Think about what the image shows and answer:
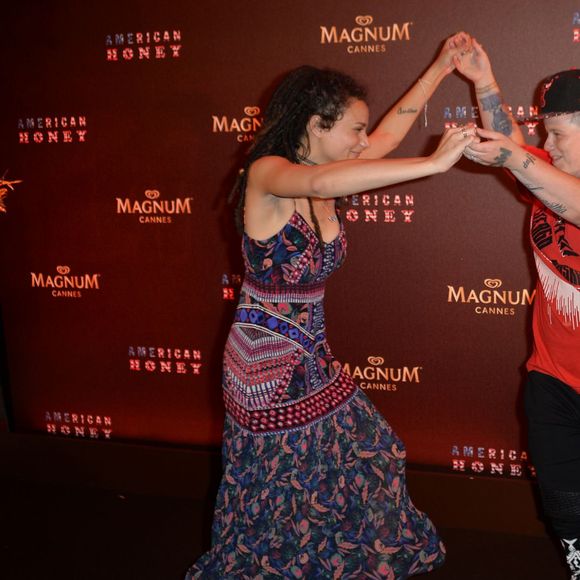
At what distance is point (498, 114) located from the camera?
2.22 meters

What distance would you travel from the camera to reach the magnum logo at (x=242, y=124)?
2865 millimetres

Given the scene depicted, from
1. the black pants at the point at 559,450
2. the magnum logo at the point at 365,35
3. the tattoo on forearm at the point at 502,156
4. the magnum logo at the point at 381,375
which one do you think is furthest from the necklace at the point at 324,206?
the magnum logo at the point at 381,375

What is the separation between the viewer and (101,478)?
3.31m

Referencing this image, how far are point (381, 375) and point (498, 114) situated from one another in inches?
46.0

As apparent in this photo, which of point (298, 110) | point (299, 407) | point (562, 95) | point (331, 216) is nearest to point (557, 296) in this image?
point (562, 95)

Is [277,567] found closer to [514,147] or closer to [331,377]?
[331,377]

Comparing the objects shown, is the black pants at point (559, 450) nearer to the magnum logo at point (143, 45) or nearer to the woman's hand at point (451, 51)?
the woman's hand at point (451, 51)

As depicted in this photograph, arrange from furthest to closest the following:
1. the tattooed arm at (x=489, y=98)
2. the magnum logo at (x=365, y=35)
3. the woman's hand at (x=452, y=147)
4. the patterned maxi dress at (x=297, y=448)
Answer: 1. the magnum logo at (x=365, y=35)
2. the tattooed arm at (x=489, y=98)
3. the patterned maxi dress at (x=297, y=448)
4. the woman's hand at (x=452, y=147)

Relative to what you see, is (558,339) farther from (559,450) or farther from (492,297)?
(492,297)

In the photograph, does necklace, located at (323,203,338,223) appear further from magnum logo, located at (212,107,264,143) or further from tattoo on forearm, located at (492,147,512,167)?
magnum logo, located at (212,107,264,143)

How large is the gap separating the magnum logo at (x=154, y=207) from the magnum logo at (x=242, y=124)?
12.7 inches

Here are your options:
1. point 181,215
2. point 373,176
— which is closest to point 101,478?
point 181,215

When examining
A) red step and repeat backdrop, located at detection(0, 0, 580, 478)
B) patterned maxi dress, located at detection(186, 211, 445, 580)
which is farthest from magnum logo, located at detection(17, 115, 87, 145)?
patterned maxi dress, located at detection(186, 211, 445, 580)

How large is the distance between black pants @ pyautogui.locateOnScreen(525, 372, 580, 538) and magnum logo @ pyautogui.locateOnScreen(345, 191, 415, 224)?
97 centimetres
